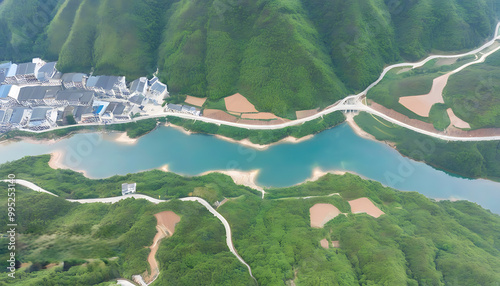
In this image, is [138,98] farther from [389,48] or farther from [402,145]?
[389,48]

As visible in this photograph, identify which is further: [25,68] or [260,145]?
[25,68]

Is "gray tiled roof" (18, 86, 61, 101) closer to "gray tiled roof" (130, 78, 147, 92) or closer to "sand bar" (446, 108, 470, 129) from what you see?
"gray tiled roof" (130, 78, 147, 92)

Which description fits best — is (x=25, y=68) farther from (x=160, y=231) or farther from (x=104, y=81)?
(x=160, y=231)

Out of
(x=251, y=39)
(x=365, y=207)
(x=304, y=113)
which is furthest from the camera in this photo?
(x=251, y=39)

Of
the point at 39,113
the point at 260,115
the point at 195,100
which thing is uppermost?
the point at 195,100

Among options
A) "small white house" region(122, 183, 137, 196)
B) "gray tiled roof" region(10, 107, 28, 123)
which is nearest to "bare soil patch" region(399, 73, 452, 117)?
"small white house" region(122, 183, 137, 196)

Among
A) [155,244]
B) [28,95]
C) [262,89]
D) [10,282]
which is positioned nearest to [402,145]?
[262,89]

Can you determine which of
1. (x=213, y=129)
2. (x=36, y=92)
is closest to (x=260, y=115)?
(x=213, y=129)
